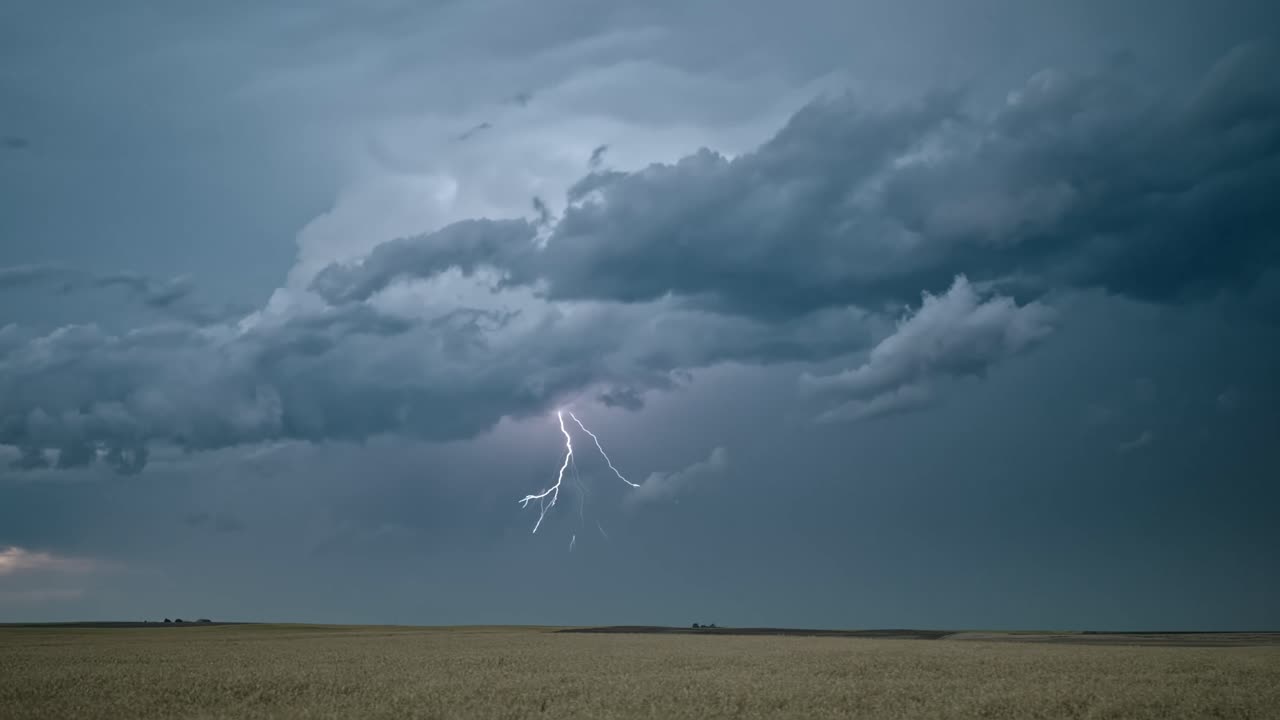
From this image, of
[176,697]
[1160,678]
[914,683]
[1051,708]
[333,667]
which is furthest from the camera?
[333,667]

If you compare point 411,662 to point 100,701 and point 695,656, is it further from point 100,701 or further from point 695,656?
point 100,701

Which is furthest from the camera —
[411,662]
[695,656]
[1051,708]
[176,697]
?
[695,656]

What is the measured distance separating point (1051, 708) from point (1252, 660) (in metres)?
27.0

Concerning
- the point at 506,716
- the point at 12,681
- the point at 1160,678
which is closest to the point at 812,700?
the point at 506,716

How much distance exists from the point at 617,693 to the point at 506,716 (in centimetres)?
647

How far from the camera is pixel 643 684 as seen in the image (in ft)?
115

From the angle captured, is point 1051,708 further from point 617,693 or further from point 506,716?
point 506,716

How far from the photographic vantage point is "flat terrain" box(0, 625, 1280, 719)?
2830cm

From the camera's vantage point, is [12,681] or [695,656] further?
[695,656]

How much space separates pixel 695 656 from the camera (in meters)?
50.4

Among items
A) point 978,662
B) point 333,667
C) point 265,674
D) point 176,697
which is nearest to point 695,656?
point 978,662

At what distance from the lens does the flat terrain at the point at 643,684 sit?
28297 mm

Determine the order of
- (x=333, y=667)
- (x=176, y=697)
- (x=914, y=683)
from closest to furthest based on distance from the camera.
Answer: (x=176, y=697)
(x=914, y=683)
(x=333, y=667)

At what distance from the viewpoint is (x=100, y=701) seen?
2966cm
